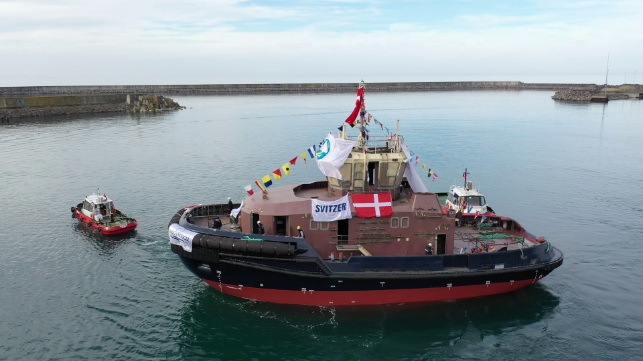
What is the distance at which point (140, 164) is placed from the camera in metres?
44.2

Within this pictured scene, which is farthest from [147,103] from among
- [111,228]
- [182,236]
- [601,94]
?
[601,94]

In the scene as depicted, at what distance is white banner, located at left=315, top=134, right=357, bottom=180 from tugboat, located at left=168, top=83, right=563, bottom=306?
0.04 m

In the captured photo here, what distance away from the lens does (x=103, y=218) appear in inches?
1052

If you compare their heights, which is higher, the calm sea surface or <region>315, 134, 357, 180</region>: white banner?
<region>315, 134, 357, 180</region>: white banner

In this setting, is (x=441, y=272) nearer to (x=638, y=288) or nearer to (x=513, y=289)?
(x=513, y=289)

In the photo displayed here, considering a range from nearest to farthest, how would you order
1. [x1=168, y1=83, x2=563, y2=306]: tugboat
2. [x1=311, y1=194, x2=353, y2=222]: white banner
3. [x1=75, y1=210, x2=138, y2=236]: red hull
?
1. [x1=168, y1=83, x2=563, y2=306]: tugboat
2. [x1=311, y1=194, x2=353, y2=222]: white banner
3. [x1=75, y1=210, x2=138, y2=236]: red hull

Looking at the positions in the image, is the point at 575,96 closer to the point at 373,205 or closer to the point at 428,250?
the point at 428,250

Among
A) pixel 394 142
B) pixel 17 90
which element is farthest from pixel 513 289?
pixel 17 90

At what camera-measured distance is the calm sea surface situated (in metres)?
15.9

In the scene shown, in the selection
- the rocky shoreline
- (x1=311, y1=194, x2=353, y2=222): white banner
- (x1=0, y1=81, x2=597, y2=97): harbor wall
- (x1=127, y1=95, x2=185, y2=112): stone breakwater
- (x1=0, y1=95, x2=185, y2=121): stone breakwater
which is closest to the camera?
(x1=311, y1=194, x2=353, y2=222): white banner

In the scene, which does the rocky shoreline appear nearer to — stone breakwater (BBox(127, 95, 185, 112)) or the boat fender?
stone breakwater (BBox(127, 95, 185, 112))

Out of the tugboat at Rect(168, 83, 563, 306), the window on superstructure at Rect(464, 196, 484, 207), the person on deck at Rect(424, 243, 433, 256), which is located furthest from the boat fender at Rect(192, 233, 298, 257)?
the window on superstructure at Rect(464, 196, 484, 207)

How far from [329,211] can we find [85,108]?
8585 centimetres

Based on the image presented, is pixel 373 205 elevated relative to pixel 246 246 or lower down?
elevated
